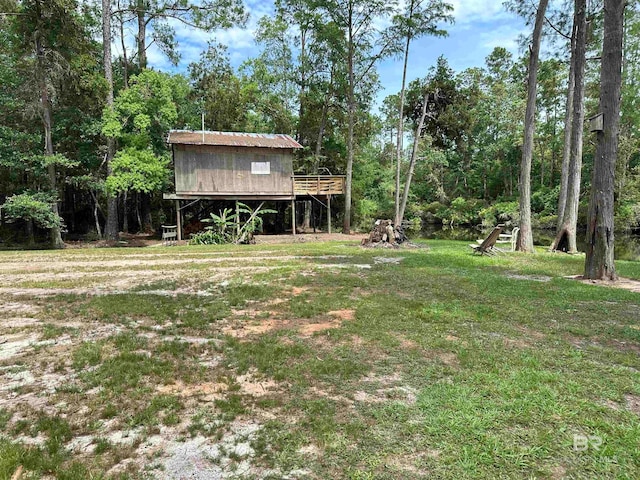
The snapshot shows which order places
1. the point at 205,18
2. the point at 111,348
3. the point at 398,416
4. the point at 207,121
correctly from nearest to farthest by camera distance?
1. the point at 398,416
2. the point at 111,348
3. the point at 205,18
4. the point at 207,121

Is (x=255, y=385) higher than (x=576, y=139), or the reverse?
(x=576, y=139)

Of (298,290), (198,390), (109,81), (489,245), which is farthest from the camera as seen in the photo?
(109,81)

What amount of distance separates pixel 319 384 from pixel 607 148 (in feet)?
26.8

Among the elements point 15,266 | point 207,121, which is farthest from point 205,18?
point 15,266

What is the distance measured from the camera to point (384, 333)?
4.70 m

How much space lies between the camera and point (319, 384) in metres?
3.37

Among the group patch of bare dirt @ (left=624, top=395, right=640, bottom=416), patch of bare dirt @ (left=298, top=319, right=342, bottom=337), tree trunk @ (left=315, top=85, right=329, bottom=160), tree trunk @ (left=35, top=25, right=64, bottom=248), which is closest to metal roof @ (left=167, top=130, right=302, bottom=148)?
tree trunk @ (left=315, top=85, right=329, bottom=160)

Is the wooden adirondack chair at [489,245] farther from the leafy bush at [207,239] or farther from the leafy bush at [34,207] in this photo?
the leafy bush at [34,207]

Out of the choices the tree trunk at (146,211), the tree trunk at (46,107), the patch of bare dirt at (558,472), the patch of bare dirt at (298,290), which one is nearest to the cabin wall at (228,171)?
the tree trunk at (46,107)

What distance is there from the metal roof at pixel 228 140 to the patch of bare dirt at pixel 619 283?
16.0 m

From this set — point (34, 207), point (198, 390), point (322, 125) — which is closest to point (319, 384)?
point (198, 390)

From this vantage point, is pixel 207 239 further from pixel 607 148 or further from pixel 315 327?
pixel 607 148

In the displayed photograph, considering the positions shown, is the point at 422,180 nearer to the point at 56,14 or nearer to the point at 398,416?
the point at 56,14

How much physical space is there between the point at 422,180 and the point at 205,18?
91.2ft
